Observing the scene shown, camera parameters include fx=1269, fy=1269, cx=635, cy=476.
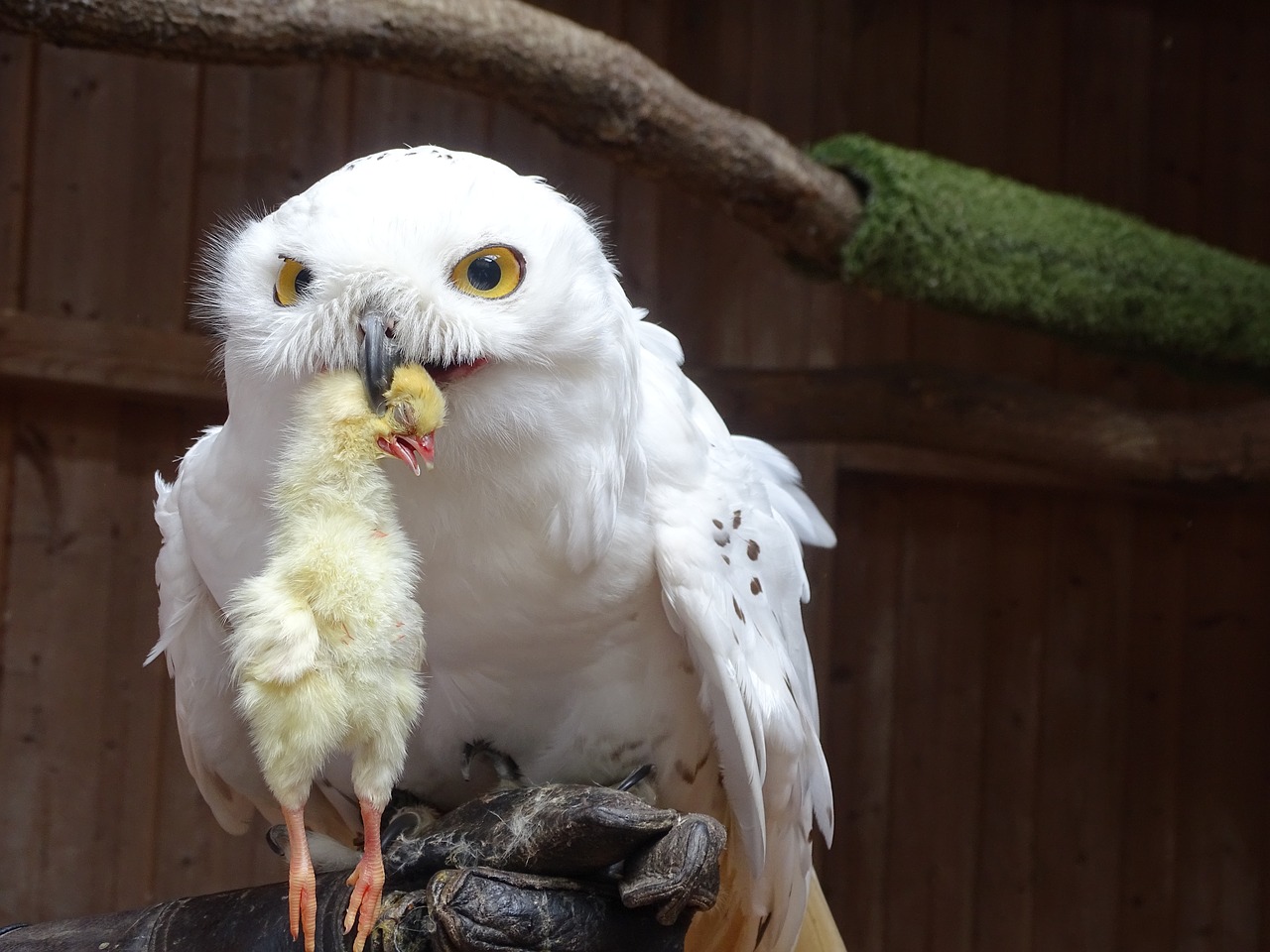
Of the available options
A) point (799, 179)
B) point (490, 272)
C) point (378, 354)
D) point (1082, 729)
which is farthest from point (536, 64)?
point (1082, 729)

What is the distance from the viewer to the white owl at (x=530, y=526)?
137 centimetres

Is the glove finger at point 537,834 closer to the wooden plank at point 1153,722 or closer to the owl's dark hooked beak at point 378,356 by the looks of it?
the owl's dark hooked beak at point 378,356

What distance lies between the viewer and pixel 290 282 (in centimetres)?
140

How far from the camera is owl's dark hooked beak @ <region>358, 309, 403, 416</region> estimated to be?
1302 millimetres

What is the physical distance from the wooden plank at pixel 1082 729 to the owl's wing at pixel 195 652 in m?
2.99

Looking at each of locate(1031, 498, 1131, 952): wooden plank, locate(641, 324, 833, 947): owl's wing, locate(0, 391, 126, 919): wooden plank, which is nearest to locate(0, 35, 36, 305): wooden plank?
locate(0, 391, 126, 919): wooden plank

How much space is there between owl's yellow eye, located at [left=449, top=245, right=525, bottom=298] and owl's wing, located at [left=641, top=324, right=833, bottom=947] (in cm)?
41

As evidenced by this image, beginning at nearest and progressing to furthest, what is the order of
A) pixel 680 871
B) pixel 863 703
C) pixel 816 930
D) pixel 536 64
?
pixel 680 871 < pixel 816 930 < pixel 536 64 < pixel 863 703

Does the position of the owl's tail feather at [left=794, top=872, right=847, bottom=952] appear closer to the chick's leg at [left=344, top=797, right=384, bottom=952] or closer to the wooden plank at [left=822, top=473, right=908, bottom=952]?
the chick's leg at [left=344, top=797, right=384, bottom=952]

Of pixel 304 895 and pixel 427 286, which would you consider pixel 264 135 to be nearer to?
pixel 427 286

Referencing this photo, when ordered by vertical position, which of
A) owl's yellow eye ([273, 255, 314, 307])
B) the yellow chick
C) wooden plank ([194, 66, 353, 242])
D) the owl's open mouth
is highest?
wooden plank ([194, 66, 353, 242])

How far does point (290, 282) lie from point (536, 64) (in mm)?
1205

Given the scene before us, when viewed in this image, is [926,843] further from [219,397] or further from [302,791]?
[302,791]

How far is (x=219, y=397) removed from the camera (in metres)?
3.26
